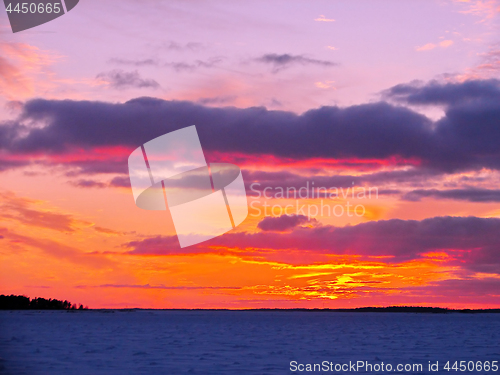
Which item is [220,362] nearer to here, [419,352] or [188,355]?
[188,355]

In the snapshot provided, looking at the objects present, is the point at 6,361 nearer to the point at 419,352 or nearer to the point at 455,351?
the point at 419,352

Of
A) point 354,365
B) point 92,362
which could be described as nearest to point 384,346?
point 354,365

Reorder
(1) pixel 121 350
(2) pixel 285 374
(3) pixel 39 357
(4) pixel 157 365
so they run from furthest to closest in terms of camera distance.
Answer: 1. (1) pixel 121 350
2. (3) pixel 39 357
3. (4) pixel 157 365
4. (2) pixel 285 374

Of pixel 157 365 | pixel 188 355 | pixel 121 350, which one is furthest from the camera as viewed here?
pixel 121 350

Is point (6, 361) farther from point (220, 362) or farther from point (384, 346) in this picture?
point (384, 346)

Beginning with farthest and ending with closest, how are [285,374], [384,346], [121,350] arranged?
[384,346], [121,350], [285,374]

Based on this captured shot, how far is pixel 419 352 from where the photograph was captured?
48.8 m

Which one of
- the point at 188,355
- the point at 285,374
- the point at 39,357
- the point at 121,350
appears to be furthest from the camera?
the point at 121,350

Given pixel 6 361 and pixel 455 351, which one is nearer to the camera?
pixel 6 361

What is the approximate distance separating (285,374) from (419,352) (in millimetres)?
19866

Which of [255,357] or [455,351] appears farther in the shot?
[455,351]

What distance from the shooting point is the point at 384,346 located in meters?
54.5

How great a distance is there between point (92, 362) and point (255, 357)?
437 inches

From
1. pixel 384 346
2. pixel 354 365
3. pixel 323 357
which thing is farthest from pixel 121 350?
pixel 384 346
